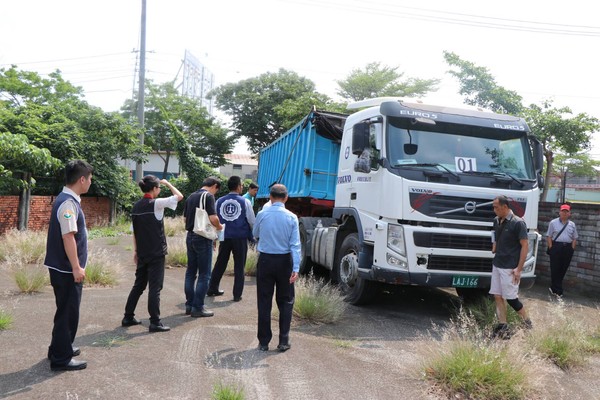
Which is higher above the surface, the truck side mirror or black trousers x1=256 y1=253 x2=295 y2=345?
the truck side mirror

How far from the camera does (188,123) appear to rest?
37125mm

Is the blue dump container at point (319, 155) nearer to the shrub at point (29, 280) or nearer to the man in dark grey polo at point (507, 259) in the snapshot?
the man in dark grey polo at point (507, 259)

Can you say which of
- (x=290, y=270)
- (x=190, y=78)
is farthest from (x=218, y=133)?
(x=290, y=270)

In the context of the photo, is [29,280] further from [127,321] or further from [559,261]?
[559,261]

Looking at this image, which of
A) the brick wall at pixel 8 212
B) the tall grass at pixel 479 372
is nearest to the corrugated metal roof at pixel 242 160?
the brick wall at pixel 8 212

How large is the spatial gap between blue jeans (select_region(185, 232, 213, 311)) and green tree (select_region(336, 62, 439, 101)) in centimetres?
2377

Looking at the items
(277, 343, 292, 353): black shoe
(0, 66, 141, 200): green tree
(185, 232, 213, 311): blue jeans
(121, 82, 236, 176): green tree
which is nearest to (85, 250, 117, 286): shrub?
(185, 232, 213, 311): blue jeans

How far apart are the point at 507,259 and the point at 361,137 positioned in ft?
7.92

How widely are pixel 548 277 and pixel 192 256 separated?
778 centimetres

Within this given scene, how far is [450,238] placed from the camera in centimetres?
637

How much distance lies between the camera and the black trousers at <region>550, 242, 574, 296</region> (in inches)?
364

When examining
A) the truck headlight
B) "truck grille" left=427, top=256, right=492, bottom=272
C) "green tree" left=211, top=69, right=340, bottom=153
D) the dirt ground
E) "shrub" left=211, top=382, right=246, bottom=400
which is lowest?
the dirt ground

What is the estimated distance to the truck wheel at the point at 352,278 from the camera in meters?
7.18

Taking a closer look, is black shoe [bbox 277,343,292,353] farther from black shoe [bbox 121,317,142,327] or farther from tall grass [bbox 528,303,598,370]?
tall grass [bbox 528,303,598,370]
